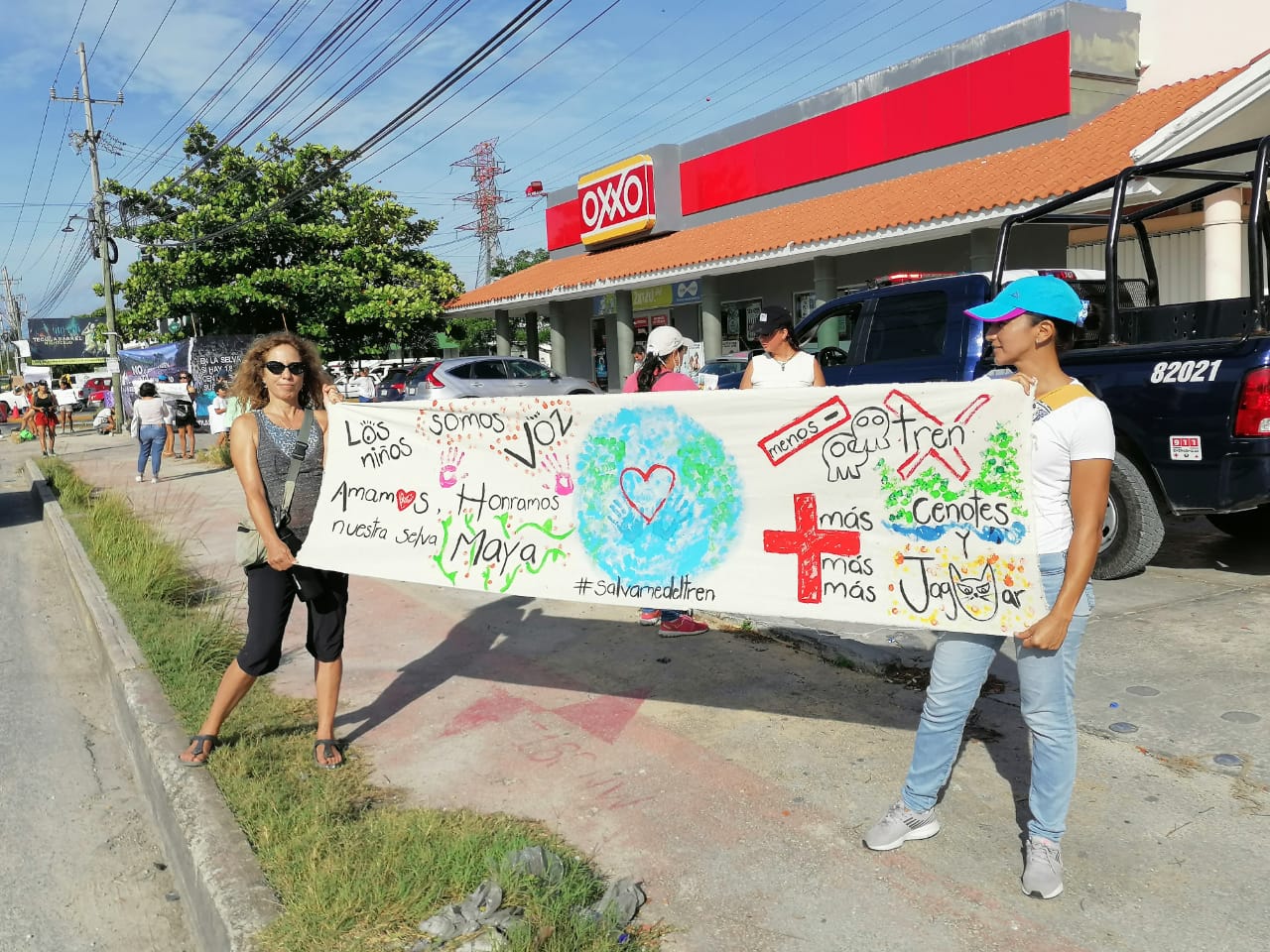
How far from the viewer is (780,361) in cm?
529

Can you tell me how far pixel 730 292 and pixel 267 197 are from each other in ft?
51.6

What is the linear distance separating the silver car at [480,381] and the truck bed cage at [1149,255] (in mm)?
10948

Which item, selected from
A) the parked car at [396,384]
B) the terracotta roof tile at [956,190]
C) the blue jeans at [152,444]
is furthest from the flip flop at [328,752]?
the parked car at [396,384]

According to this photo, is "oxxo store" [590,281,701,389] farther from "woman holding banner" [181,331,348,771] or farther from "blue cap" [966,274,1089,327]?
"blue cap" [966,274,1089,327]

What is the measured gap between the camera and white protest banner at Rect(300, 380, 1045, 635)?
3029 millimetres

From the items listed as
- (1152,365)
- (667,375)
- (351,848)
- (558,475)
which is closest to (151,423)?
(667,375)

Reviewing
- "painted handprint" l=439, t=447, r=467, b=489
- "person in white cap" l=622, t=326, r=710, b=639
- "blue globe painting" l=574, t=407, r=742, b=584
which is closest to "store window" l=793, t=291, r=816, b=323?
"person in white cap" l=622, t=326, r=710, b=639

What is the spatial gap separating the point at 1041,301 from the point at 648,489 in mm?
1626

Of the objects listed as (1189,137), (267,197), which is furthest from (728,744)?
(267,197)

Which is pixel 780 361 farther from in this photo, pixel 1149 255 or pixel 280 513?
pixel 1149 255

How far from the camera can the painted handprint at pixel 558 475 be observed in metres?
4.00

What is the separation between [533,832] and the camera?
3.39m

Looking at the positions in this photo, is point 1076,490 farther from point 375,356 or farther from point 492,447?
point 375,356

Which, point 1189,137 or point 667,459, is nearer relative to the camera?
point 667,459
